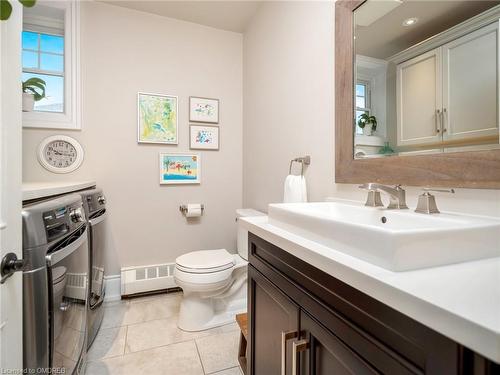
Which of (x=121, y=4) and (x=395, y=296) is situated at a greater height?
(x=121, y=4)

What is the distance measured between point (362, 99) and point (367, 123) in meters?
0.12

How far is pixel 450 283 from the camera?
481mm

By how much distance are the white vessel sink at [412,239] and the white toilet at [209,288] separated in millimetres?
1087

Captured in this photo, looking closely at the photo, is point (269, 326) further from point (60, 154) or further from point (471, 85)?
point (60, 154)

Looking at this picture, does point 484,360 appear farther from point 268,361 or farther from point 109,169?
point 109,169

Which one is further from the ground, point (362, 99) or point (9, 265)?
point (362, 99)

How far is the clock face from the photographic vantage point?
2.05m

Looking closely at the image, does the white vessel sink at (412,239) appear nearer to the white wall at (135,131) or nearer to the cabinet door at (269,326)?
the cabinet door at (269,326)

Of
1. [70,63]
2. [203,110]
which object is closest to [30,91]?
[70,63]

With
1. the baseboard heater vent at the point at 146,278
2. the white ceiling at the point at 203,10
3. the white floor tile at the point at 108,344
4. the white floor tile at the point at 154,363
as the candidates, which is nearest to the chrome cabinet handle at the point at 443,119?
the white floor tile at the point at 154,363

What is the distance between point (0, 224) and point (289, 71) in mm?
1682

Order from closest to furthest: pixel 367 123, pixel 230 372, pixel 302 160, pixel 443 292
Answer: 1. pixel 443 292
2. pixel 367 123
3. pixel 230 372
4. pixel 302 160

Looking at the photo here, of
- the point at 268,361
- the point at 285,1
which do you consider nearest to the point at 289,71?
the point at 285,1

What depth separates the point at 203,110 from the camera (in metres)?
2.50
